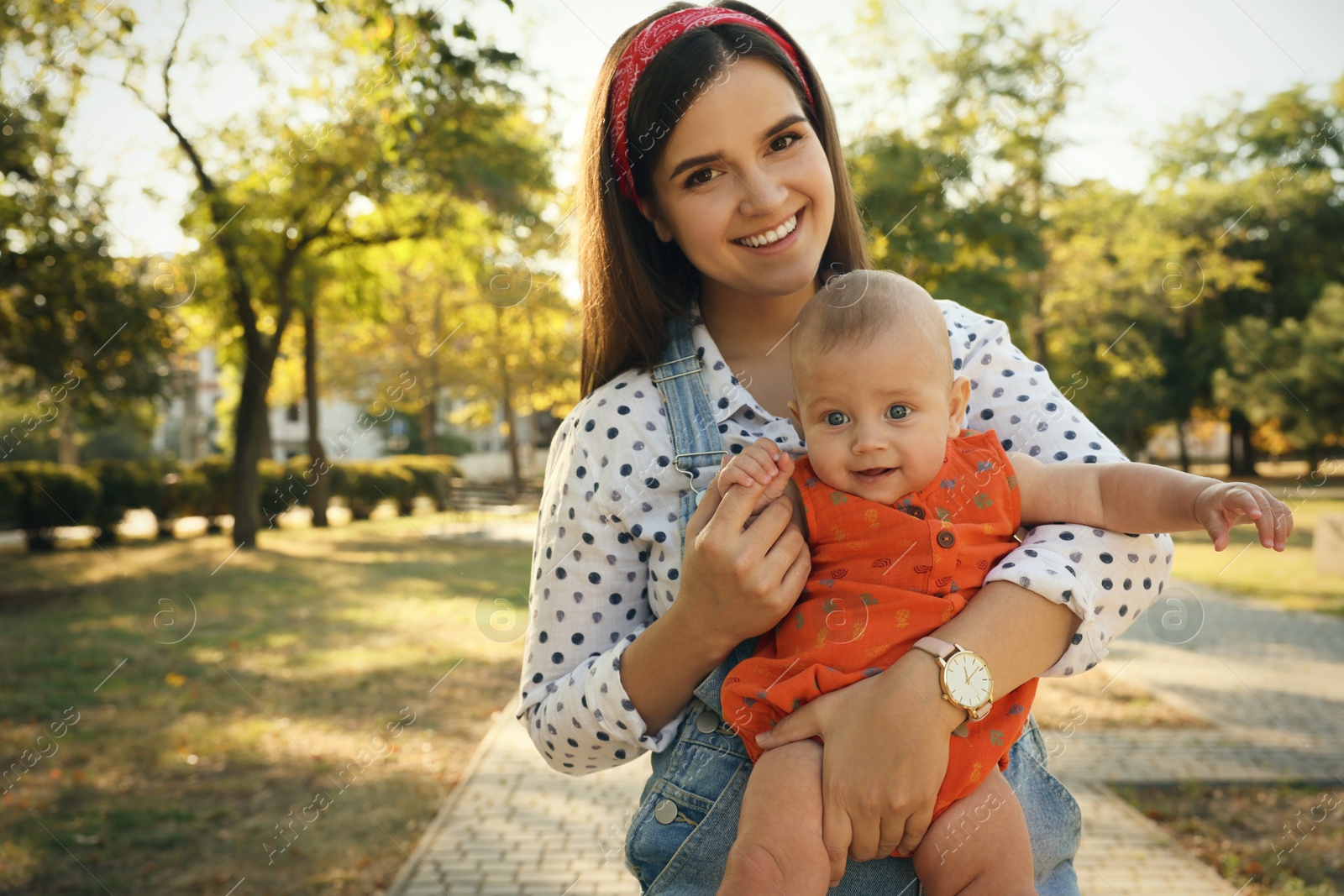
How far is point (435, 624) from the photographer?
1193 cm

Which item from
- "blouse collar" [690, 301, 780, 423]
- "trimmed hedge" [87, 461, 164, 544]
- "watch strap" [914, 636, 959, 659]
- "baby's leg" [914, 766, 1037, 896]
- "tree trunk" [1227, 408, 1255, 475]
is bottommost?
"tree trunk" [1227, 408, 1255, 475]

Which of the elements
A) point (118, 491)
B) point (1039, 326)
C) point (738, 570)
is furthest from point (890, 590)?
point (1039, 326)

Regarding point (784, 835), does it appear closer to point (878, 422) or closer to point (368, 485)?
point (878, 422)

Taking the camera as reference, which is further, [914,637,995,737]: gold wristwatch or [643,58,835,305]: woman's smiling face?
[643,58,835,305]: woman's smiling face

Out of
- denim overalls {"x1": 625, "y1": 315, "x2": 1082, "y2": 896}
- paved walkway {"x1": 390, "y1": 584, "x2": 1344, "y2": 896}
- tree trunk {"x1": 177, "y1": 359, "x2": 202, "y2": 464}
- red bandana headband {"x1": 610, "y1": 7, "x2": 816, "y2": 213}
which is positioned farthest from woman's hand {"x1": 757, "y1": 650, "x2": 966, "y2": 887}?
tree trunk {"x1": 177, "y1": 359, "x2": 202, "y2": 464}

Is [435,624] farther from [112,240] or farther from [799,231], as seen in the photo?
[799,231]

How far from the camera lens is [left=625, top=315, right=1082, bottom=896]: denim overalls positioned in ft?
5.28

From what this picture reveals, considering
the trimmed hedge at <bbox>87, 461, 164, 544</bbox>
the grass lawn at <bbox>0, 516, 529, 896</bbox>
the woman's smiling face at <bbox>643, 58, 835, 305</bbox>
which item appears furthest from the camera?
the trimmed hedge at <bbox>87, 461, 164, 544</bbox>

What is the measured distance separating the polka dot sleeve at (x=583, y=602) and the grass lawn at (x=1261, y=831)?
447cm

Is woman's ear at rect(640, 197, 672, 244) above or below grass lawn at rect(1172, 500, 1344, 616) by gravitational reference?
above

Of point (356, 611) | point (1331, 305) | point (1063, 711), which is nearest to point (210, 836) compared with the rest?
point (1063, 711)

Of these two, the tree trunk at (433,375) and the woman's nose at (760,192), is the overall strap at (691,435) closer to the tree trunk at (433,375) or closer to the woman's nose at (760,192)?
the woman's nose at (760,192)

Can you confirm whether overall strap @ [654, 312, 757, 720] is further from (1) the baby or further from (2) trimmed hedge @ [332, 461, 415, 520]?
(2) trimmed hedge @ [332, 461, 415, 520]

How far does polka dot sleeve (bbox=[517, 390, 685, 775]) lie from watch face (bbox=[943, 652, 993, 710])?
0.52 metres
